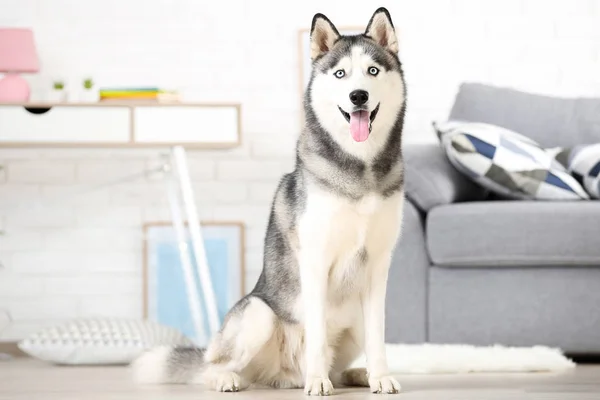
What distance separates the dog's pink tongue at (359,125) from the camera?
1950 millimetres

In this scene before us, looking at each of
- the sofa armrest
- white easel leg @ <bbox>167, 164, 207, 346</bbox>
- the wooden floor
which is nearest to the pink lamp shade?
white easel leg @ <bbox>167, 164, 207, 346</bbox>

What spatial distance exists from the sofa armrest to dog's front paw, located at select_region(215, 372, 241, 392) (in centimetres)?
110

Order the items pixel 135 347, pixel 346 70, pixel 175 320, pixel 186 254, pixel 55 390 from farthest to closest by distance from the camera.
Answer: pixel 175 320, pixel 186 254, pixel 135 347, pixel 55 390, pixel 346 70

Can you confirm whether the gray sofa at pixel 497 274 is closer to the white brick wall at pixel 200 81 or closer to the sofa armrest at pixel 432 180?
the sofa armrest at pixel 432 180

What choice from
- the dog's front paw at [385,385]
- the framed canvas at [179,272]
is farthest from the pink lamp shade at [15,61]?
the dog's front paw at [385,385]

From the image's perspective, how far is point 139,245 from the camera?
389 centimetres

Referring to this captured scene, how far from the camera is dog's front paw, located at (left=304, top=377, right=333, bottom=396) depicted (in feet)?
6.32

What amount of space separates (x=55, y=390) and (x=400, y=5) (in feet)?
7.89

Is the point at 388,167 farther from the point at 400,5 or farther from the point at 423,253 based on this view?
the point at 400,5

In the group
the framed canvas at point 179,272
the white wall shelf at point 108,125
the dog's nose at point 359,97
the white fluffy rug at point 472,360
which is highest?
the dog's nose at point 359,97

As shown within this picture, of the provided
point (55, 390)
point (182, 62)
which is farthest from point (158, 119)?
point (55, 390)

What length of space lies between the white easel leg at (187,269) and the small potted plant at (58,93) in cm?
50

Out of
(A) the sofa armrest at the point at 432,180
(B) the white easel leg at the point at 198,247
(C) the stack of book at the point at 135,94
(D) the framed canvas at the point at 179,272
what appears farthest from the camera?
(D) the framed canvas at the point at 179,272

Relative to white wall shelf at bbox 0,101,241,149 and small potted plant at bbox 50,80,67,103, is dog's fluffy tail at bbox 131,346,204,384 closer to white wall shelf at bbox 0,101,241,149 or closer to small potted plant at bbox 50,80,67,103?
white wall shelf at bbox 0,101,241,149
